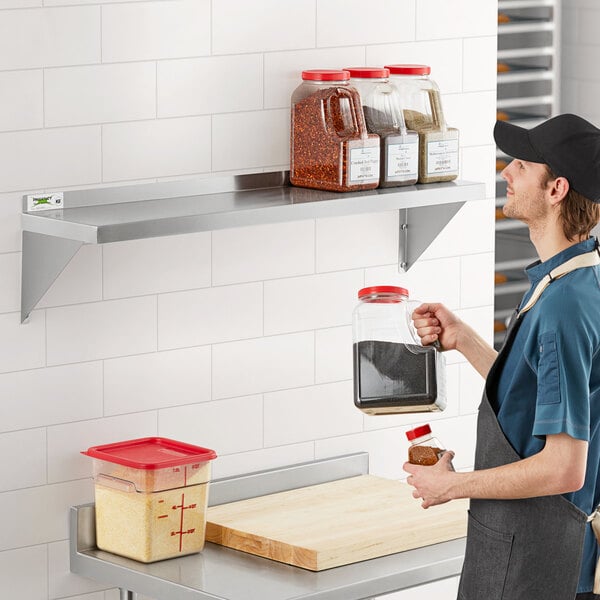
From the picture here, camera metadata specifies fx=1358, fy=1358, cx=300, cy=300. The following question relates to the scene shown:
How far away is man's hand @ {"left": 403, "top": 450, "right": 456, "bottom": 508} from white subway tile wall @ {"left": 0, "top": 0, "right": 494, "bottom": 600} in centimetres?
56

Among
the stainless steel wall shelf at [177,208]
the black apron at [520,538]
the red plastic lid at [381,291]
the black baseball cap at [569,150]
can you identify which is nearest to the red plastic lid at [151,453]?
the stainless steel wall shelf at [177,208]

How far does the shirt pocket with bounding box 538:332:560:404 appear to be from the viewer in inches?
76.0

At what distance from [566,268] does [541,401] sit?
212mm

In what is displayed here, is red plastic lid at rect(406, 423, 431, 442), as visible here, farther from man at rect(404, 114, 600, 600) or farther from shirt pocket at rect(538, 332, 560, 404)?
shirt pocket at rect(538, 332, 560, 404)

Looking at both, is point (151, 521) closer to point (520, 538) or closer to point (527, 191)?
point (520, 538)

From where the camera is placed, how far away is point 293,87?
2.58 meters

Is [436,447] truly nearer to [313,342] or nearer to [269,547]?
[269,547]

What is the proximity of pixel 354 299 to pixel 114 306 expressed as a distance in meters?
0.54

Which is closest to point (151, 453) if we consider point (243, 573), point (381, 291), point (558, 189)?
point (243, 573)

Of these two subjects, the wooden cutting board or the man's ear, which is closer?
the man's ear

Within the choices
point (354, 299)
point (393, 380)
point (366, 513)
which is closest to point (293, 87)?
point (354, 299)

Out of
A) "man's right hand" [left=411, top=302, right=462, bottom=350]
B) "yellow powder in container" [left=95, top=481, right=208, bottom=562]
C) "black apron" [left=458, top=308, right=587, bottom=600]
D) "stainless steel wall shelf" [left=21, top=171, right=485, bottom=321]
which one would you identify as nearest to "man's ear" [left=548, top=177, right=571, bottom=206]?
"black apron" [left=458, top=308, right=587, bottom=600]

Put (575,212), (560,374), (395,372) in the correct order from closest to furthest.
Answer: (560,374) → (575,212) → (395,372)

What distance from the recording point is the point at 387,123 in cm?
250
